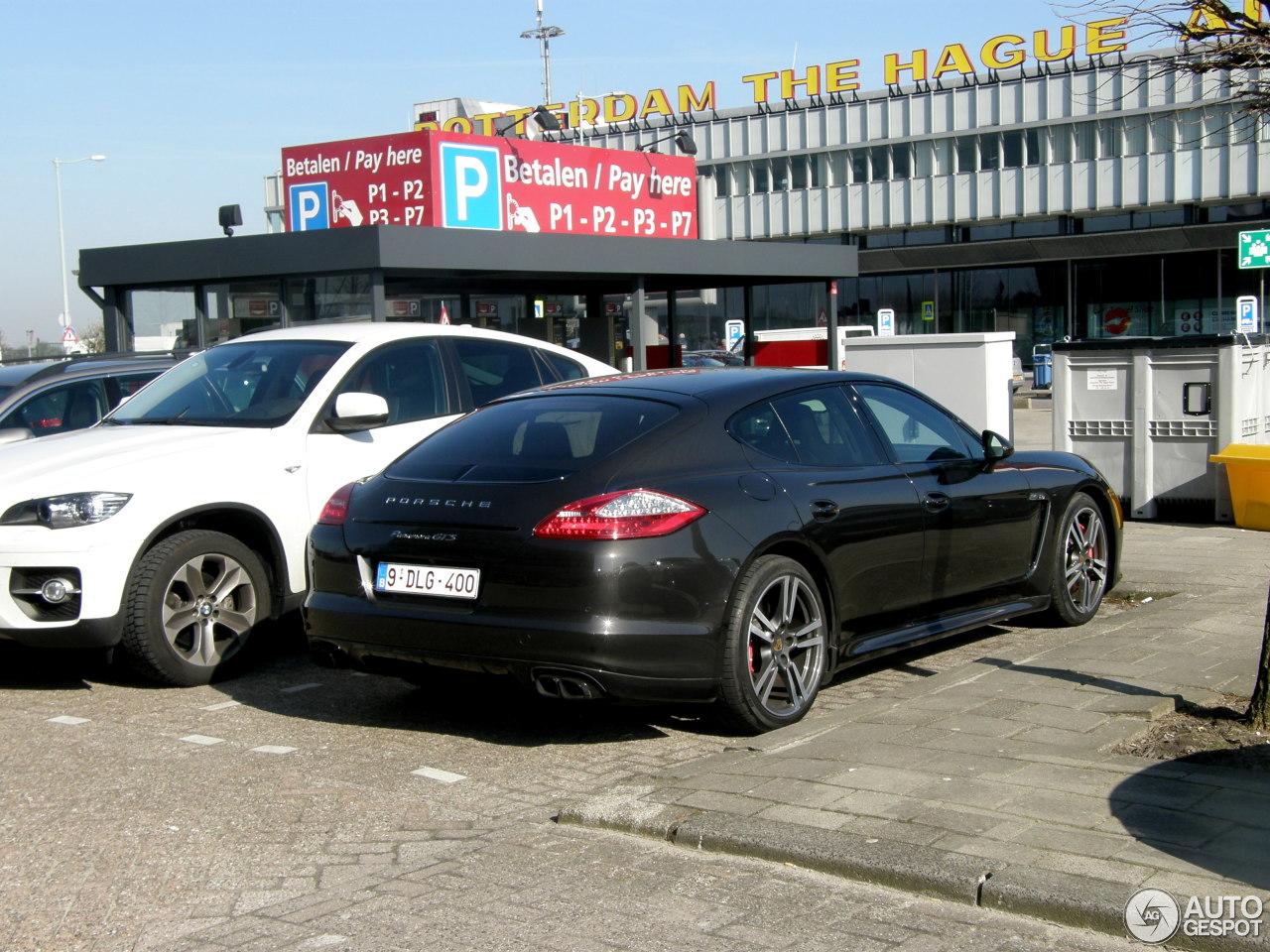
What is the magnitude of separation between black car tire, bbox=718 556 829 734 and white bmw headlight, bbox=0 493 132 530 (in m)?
3.12

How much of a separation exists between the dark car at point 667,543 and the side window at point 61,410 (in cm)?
388

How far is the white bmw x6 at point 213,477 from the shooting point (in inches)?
254

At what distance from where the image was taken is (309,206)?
1605cm

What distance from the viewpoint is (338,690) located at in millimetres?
6863

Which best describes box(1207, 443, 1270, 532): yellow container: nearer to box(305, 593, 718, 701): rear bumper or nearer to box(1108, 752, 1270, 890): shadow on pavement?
box(1108, 752, 1270, 890): shadow on pavement

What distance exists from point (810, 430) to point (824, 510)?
486 mm

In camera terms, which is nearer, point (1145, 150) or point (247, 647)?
point (247, 647)

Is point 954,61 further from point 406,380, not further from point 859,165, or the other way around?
point 406,380

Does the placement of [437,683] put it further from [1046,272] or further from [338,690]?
[1046,272]

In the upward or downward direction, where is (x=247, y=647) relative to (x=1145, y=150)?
downward

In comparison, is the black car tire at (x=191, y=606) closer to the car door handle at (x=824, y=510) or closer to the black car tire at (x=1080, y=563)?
the car door handle at (x=824, y=510)

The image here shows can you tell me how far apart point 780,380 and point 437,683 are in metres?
2.07

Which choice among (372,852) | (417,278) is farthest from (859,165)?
(372,852)

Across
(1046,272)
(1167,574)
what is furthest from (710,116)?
(1167,574)
